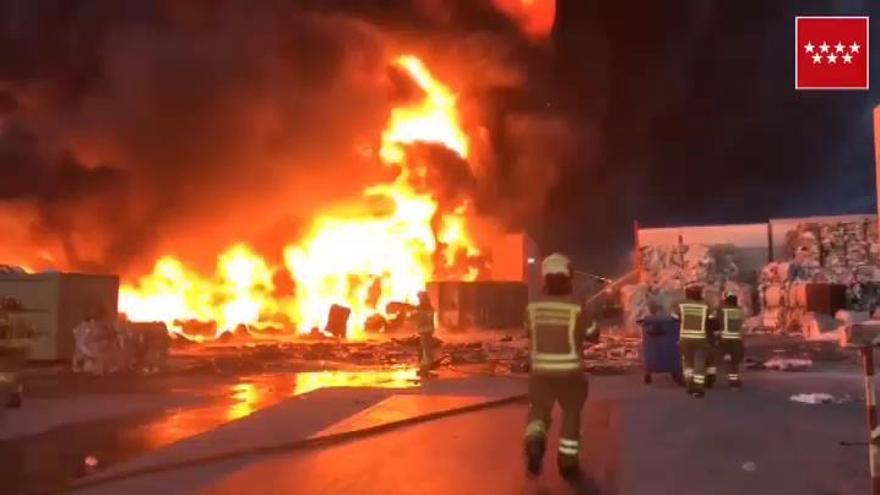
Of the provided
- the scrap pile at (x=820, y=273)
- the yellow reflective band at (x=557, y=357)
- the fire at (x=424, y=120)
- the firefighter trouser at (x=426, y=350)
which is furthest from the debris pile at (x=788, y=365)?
the fire at (x=424, y=120)

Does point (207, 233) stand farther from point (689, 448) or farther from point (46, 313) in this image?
point (689, 448)

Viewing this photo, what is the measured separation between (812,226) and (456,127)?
1316 centimetres

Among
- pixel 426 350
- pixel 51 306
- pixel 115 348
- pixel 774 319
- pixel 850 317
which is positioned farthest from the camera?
pixel 774 319

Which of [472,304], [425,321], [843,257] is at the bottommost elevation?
[425,321]

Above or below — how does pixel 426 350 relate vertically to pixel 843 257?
below

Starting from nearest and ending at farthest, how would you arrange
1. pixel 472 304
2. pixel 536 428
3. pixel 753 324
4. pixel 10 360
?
pixel 536 428 → pixel 10 360 → pixel 753 324 → pixel 472 304

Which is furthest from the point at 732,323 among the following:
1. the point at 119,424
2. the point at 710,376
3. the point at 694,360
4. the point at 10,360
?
the point at 10,360

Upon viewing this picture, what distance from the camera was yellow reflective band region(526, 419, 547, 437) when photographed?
23.5 ft

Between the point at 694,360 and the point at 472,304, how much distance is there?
1871 cm

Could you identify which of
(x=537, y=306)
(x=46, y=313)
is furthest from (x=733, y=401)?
(x=46, y=313)

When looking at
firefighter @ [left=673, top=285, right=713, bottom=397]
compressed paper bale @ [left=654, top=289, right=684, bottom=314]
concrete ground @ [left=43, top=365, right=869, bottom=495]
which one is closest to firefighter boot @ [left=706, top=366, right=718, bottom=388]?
firefighter @ [left=673, top=285, right=713, bottom=397]

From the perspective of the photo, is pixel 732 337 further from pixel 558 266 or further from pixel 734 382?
pixel 558 266

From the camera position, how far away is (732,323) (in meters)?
13.5

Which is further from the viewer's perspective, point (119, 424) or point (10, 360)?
point (10, 360)
